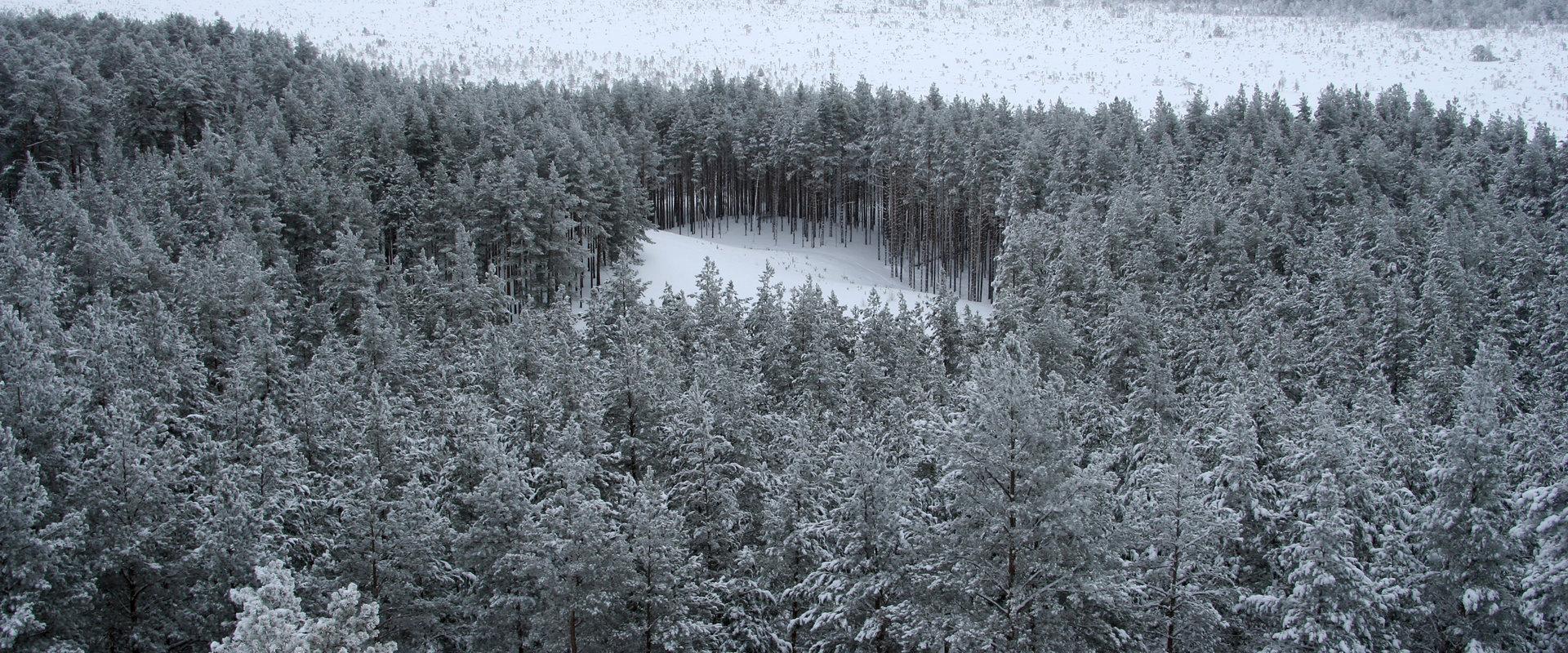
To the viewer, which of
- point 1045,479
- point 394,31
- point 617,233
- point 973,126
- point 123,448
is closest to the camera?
point 1045,479

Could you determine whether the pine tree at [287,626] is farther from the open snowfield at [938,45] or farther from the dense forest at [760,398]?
the open snowfield at [938,45]

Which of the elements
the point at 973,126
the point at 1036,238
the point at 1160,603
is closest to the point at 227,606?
the point at 1160,603

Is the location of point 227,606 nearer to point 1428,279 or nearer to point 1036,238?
point 1036,238

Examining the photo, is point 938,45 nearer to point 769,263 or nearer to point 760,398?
point 769,263

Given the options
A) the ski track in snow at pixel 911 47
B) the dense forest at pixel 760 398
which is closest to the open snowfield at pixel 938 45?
the ski track in snow at pixel 911 47

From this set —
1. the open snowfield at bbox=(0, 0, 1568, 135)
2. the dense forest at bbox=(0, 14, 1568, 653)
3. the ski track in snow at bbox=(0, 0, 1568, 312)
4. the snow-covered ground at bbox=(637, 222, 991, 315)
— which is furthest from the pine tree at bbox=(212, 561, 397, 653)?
the open snowfield at bbox=(0, 0, 1568, 135)
